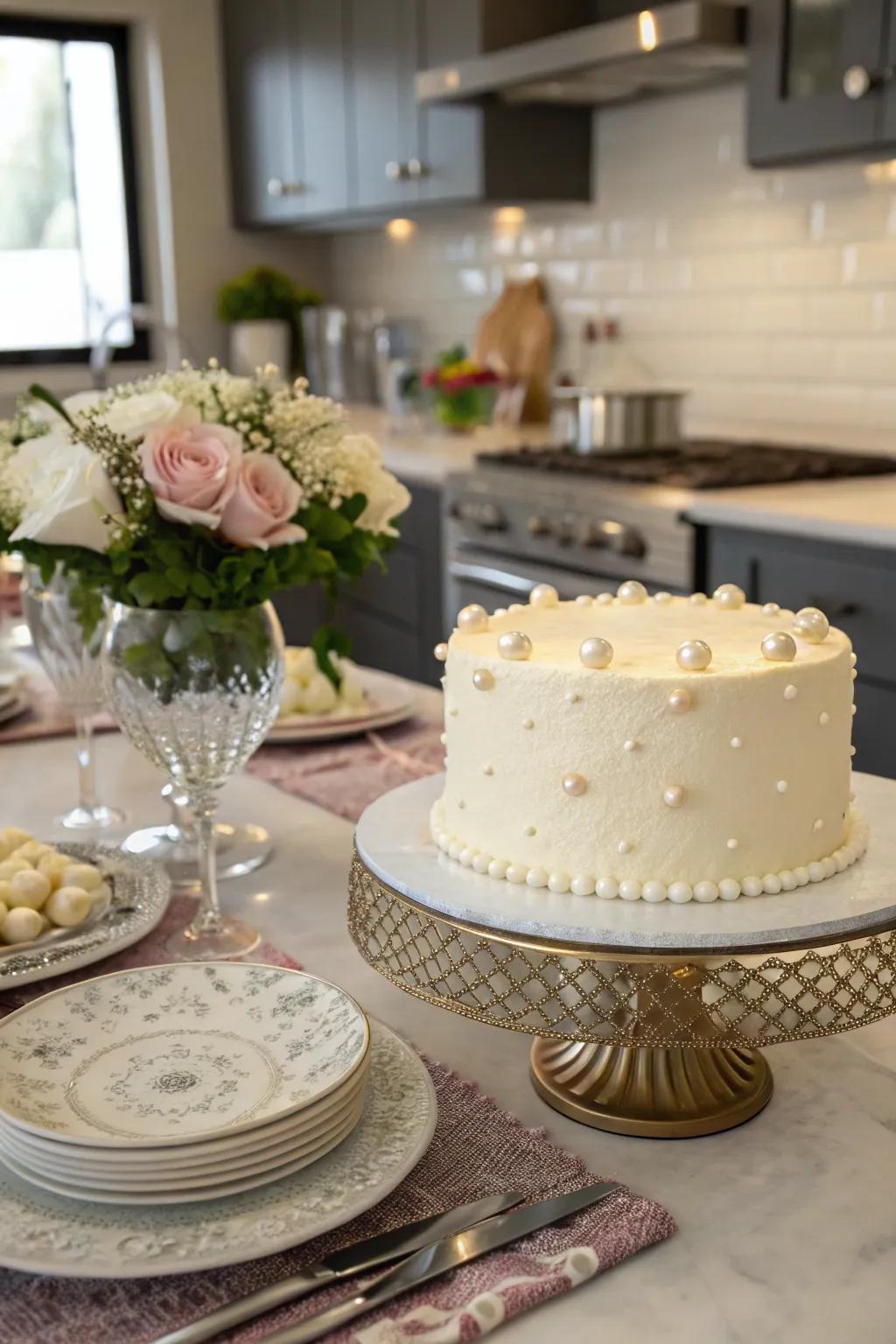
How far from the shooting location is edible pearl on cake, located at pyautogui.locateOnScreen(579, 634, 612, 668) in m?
0.80

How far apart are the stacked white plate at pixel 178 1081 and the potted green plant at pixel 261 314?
13.5 feet

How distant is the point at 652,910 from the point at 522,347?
11.5 ft

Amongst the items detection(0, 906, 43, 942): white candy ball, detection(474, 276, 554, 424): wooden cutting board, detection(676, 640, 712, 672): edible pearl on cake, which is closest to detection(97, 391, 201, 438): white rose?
detection(0, 906, 43, 942): white candy ball

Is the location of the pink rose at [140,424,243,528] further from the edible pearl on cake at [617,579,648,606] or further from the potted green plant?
the potted green plant

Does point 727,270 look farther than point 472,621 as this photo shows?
Yes

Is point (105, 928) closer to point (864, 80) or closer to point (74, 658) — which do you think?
point (74, 658)

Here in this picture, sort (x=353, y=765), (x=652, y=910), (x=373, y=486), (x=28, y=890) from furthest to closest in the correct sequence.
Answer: (x=353, y=765) → (x=373, y=486) → (x=28, y=890) → (x=652, y=910)

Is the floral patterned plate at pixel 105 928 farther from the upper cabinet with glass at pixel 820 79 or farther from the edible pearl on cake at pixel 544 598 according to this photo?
the upper cabinet with glass at pixel 820 79

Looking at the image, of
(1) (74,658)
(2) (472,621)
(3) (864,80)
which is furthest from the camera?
(3) (864,80)

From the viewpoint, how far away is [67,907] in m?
1.02

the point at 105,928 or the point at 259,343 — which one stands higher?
the point at 259,343

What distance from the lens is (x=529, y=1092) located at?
2.78ft

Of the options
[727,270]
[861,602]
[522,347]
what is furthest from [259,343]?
[861,602]

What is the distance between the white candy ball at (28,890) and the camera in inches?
40.0
